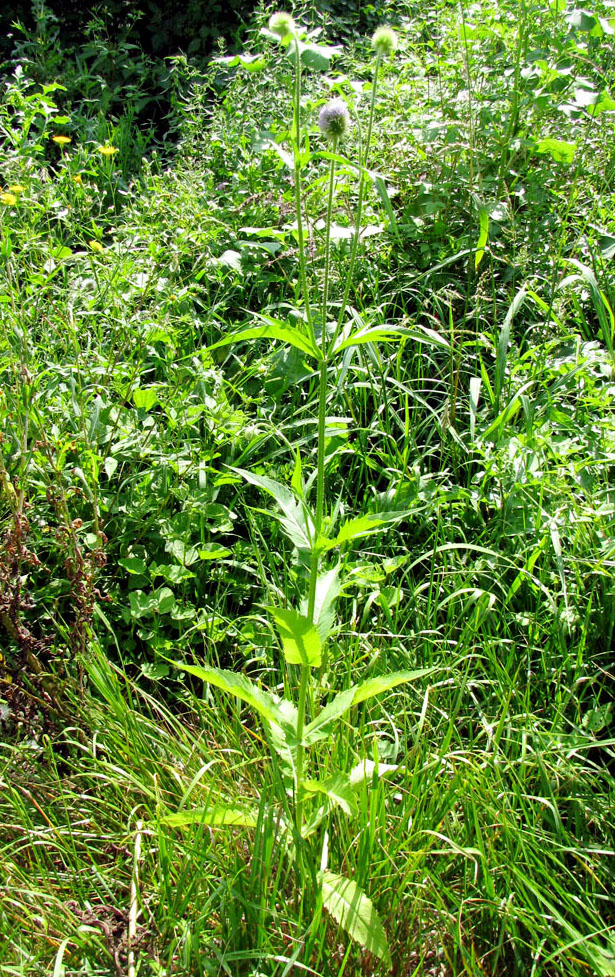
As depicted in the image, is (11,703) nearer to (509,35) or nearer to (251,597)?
(251,597)

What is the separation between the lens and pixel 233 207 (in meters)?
3.16

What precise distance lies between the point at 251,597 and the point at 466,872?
1.01 m

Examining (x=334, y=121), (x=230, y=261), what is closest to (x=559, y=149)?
(x=230, y=261)

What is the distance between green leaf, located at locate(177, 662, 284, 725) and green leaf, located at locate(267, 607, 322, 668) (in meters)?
0.11

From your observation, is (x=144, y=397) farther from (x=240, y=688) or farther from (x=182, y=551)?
(x=240, y=688)

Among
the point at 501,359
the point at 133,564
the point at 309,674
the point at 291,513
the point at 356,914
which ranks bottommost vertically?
the point at 356,914

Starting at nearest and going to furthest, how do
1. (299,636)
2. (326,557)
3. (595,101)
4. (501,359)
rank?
(299,636) → (326,557) → (501,359) → (595,101)

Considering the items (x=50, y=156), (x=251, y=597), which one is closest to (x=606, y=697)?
(x=251, y=597)

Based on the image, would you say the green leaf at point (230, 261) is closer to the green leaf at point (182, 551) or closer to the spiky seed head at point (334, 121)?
the green leaf at point (182, 551)

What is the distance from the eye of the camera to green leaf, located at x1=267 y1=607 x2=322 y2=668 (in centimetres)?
137

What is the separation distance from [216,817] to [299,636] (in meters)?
0.43

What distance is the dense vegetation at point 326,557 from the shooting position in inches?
58.2

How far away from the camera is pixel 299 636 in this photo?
4.54 ft

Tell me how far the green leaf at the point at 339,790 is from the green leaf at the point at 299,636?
0.73 feet
